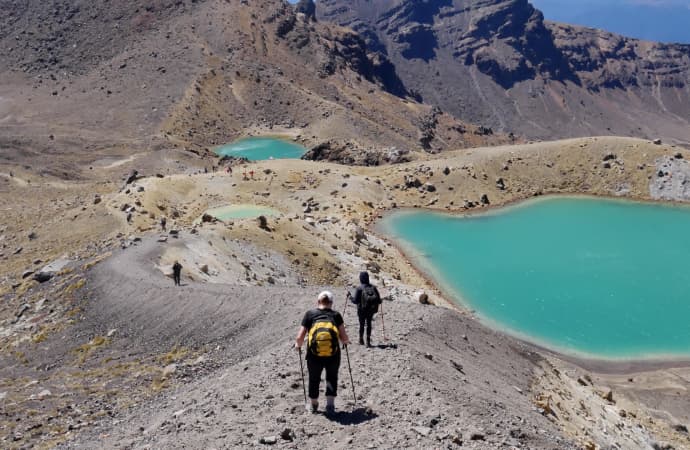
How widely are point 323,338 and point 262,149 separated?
294 feet

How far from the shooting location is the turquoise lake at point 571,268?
34031 millimetres

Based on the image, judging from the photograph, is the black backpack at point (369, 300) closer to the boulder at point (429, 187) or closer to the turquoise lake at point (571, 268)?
the turquoise lake at point (571, 268)

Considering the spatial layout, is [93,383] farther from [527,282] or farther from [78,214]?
[527,282]

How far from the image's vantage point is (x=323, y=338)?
462 inches

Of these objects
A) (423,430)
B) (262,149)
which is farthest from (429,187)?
(423,430)

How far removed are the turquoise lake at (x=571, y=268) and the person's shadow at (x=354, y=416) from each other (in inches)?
886

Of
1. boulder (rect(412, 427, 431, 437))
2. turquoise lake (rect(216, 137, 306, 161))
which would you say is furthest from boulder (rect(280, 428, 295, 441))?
turquoise lake (rect(216, 137, 306, 161))

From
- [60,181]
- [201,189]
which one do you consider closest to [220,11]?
[60,181]

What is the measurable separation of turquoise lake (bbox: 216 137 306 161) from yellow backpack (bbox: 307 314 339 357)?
81134mm

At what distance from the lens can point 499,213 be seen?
56.0 m

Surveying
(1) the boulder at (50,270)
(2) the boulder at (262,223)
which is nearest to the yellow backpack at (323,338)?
(1) the boulder at (50,270)

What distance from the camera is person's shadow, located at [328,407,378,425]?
12396 mm

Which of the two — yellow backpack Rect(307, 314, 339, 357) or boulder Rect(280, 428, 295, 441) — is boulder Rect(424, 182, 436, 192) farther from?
boulder Rect(280, 428, 295, 441)

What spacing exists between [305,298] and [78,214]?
2551cm
